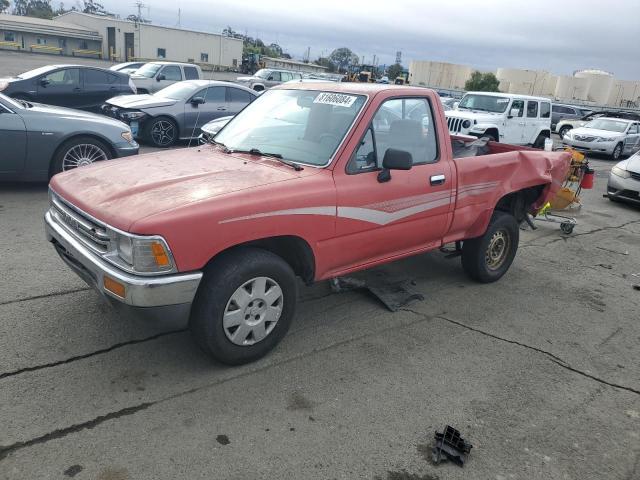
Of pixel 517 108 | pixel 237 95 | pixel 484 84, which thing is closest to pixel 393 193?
pixel 237 95

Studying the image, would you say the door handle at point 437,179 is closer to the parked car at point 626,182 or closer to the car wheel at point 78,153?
the car wheel at point 78,153

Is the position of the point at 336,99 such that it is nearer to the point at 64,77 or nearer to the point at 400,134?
the point at 400,134

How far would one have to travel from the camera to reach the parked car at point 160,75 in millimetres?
18125

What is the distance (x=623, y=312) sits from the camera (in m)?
5.21

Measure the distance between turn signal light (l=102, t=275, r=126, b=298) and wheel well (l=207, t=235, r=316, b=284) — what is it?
893 mm

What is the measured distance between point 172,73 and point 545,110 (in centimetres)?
1287

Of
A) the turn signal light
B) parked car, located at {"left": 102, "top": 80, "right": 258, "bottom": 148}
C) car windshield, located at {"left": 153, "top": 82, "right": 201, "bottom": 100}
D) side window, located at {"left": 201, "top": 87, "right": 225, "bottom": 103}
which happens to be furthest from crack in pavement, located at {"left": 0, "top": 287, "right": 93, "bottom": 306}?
side window, located at {"left": 201, "top": 87, "right": 225, "bottom": 103}

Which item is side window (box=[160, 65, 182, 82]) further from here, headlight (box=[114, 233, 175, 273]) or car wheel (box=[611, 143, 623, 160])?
headlight (box=[114, 233, 175, 273])

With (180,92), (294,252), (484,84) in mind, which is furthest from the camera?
(484,84)

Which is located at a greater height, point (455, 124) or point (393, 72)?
point (393, 72)

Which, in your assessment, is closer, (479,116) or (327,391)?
(327,391)

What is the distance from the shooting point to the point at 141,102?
1188 cm

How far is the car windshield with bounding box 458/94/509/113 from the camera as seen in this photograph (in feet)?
52.6

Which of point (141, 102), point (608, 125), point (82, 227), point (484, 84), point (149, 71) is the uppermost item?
point (484, 84)
